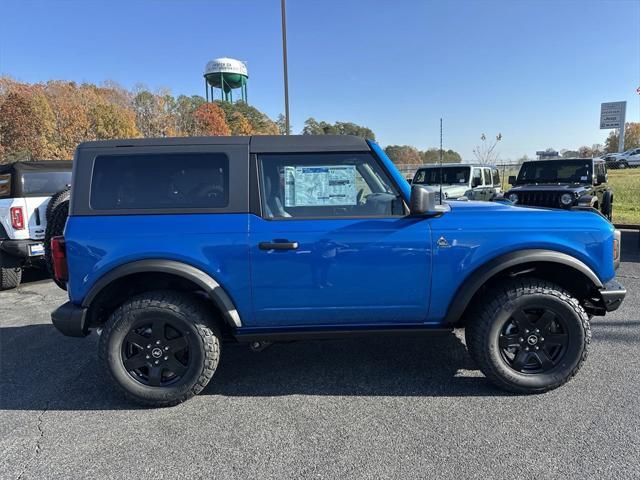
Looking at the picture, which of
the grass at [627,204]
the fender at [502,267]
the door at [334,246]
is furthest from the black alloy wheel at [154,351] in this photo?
the grass at [627,204]

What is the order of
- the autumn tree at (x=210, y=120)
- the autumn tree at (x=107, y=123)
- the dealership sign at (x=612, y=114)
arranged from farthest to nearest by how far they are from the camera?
the autumn tree at (x=210, y=120), the dealership sign at (x=612, y=114), the autumn tree at (x=107, y=123)

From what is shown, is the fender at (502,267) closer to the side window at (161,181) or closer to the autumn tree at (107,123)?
the side window at (161,181)

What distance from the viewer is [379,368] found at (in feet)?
11.1

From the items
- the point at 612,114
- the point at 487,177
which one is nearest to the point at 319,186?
the point at 487,177

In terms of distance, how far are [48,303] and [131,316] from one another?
135 inches

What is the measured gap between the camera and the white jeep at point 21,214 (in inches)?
217

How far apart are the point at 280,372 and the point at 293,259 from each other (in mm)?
1163

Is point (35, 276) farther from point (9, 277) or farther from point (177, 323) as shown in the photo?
point (177, 323)

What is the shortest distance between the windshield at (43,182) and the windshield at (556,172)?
9.58 m

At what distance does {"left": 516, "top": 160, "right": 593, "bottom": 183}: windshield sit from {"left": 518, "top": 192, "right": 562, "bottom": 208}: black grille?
859 mm

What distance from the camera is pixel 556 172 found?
31.5 feet

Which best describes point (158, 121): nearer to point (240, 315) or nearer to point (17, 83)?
→ point (17, 83)

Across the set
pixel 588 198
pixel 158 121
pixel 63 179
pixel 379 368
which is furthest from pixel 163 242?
pixel 158 121

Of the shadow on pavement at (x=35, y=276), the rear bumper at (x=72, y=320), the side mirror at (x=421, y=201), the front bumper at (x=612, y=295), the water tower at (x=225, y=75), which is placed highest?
the water tower at (x=225, y=75)
